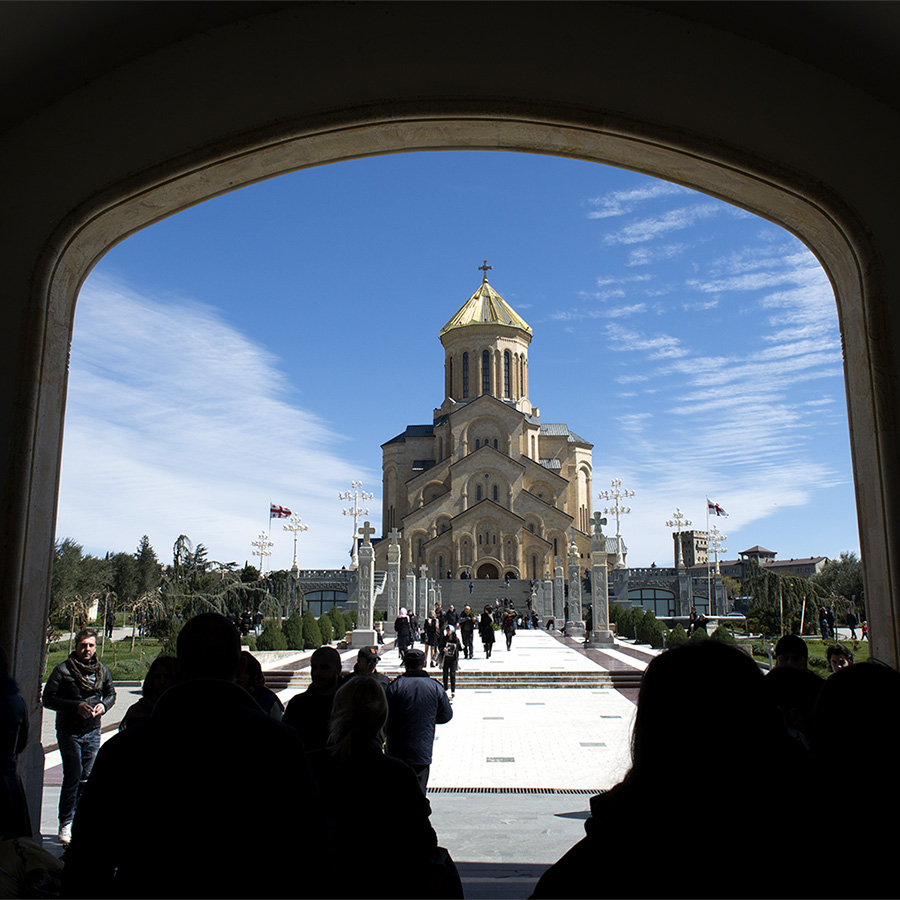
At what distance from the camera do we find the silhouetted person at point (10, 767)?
312 cm

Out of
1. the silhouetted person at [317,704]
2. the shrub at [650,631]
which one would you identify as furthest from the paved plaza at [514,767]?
the shrub at [650,631]

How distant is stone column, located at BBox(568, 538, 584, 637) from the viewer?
31078 mm

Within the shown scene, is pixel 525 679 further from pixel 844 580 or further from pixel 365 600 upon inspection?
pixel 844 580

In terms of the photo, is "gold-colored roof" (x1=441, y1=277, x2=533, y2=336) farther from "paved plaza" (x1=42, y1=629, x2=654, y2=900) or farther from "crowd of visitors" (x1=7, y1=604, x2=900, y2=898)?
"crowd of visitors" (x1=7, y1=604, x2=900, y2=898)

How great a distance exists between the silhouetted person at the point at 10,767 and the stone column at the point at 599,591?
75.4 feet

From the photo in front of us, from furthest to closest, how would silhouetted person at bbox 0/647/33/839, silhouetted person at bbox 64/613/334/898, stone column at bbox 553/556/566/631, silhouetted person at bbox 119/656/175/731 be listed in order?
1. stone column at bbox 553/556/566/631
2. silhouetted person at bbox 119/656/175/731
3. silhouetted person at bbox 0/647/33/839
4. silhouetted person at bbox 64/613/334/898

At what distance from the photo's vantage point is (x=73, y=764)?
5320mm

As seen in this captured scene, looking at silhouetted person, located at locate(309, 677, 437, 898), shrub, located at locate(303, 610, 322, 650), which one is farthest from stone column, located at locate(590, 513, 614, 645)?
silhouetted person, located at locate(309, 677, 437, 898)

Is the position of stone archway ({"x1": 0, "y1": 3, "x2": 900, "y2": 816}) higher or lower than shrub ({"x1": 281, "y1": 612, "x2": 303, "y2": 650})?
higher

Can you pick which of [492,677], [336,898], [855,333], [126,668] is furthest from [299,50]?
[126,668]

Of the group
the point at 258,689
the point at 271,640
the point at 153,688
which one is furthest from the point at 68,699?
the point at 271,640

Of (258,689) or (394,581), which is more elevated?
(394,581)

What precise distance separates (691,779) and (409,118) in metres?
3.92

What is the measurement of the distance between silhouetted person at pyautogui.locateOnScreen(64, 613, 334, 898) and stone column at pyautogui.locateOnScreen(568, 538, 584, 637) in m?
29.8
